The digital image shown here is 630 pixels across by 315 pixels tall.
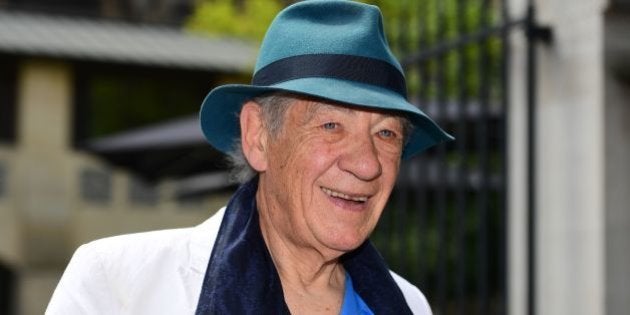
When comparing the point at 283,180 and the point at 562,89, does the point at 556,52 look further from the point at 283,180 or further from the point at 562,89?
the point at 283,180

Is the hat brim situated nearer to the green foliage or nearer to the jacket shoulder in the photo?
the jacket shoulder

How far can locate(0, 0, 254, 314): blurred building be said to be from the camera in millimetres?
22328

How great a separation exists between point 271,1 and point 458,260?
49.8ft

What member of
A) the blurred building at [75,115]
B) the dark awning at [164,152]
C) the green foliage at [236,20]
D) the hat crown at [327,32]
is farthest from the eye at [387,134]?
the blurred building at [75,115]

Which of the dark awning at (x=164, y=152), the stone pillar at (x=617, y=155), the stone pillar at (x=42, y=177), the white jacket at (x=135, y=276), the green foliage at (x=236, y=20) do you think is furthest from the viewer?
the stone pillar at (x=42, y=177)

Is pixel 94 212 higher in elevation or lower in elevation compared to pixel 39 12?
lower

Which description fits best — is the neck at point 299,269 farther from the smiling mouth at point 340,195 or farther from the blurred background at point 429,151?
the blurred background at point 429,151

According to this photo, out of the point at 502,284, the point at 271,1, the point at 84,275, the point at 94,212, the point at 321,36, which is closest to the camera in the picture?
the point at 84,275

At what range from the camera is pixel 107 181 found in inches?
930

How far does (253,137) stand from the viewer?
106 inches

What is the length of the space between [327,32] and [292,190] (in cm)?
34

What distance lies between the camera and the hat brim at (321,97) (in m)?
2.46

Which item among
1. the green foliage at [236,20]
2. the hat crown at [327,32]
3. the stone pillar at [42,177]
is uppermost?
the green foliage at [236,20]

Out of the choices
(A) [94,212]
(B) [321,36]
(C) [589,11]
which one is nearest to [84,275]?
(B) [321,36]
